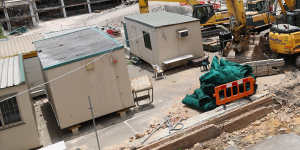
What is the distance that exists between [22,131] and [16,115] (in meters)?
0.57

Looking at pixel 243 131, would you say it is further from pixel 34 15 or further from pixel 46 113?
pixel 34 15

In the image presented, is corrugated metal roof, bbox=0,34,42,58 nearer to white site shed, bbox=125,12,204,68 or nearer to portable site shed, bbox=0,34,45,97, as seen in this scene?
portable site shed, bbox=0,34,45,97

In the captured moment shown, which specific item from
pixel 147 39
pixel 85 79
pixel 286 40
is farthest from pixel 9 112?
pixel 286 40

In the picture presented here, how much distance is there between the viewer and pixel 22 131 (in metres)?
11.1

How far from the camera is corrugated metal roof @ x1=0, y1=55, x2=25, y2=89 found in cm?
1079

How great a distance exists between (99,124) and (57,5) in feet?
178

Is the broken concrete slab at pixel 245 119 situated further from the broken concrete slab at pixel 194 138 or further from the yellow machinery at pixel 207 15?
the yellow machinery at pixel 207 15

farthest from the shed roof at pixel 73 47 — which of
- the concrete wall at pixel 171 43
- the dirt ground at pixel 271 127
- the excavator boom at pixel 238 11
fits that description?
the excavator boom at pixel 238 11

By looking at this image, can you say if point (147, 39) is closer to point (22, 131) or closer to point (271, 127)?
point (22, 131)

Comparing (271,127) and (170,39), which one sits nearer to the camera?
(271,127)

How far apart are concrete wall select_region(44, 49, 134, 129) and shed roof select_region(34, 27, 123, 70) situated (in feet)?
0.73

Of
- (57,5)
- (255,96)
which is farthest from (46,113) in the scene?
(57,5)

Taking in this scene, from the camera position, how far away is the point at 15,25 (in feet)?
184

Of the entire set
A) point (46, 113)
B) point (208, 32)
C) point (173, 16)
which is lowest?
point (46, 113)
